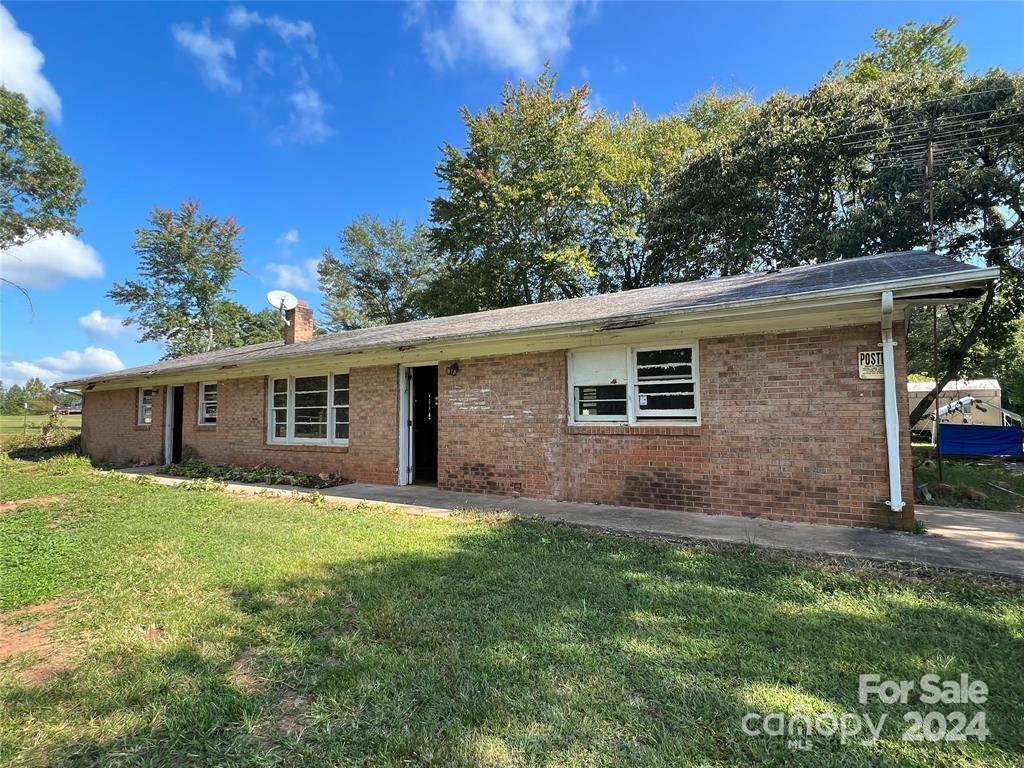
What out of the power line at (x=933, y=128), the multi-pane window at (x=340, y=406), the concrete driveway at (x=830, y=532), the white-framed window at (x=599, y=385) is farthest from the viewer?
the power line at (x=933, y=128)

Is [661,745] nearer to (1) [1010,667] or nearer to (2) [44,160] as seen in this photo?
(1) [1010,667]

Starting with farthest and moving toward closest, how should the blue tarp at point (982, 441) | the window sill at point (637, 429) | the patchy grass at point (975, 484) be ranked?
the blue tarp at point (982, 441) < the patchy grass at point (975, 484) < the window sill at point (637, 429)

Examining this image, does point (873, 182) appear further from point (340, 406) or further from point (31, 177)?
point (31, 177)

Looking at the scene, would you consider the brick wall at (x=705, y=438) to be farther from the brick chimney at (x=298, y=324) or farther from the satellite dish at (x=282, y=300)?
the satellite dish at (x=282, y=300)

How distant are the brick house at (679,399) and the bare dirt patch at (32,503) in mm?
3949

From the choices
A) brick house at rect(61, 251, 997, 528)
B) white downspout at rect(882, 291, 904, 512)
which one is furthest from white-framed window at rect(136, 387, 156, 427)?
white downspout at rect(882, 291, 904, 512)

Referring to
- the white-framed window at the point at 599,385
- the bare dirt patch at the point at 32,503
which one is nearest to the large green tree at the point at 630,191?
the white-framed window at the point at 599,385

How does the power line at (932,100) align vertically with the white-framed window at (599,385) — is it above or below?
above

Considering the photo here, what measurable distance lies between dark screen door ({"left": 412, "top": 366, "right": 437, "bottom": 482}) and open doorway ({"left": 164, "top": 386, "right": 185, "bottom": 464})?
7.95m

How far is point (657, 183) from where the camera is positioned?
2186 cm

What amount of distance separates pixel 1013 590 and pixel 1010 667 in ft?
5.04

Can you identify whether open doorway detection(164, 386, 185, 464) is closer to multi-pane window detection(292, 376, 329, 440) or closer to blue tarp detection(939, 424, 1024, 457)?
multi-pane window detection(292, 376, 329, 440)

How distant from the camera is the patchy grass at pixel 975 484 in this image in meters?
7.63

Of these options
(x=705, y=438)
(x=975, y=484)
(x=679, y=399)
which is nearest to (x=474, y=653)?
(x=705, y=438)
